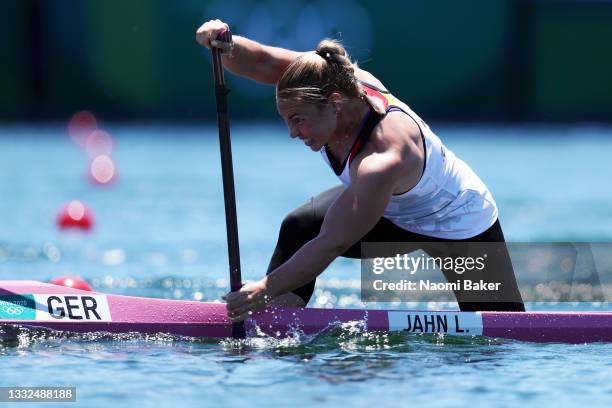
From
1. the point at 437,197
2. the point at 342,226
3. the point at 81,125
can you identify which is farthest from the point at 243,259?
the point at 81,125

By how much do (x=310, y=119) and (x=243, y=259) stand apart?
4.72m

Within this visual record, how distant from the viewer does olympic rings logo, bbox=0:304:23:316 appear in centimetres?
637

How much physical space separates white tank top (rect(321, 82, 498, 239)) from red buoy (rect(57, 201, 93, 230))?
6.12 metres

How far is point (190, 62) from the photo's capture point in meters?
23.0

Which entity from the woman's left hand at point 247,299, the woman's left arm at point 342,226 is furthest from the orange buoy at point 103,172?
the woman's left arm at point 342,226

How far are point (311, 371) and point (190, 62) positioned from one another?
17686 millimetres

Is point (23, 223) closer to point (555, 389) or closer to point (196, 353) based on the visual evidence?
point (196, 353)

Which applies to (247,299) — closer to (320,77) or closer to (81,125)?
(320,77)

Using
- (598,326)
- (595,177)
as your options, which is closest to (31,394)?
(598,326)

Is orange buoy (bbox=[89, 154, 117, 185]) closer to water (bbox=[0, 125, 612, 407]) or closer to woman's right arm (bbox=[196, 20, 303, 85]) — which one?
water (bbox=[0, 125, 612, 407])

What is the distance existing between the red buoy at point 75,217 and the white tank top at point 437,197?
612 cm

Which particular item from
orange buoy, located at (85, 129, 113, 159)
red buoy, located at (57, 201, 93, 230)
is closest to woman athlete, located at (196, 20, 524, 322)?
red buoy, located at (57, 201, 93, 230)

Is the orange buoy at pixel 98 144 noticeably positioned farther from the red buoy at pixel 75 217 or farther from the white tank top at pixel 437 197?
the white tank top at pixel 437 197

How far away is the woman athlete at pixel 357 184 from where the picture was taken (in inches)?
221
